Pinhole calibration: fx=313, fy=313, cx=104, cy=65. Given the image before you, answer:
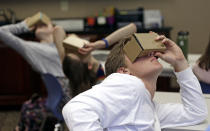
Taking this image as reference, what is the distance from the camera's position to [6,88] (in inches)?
153

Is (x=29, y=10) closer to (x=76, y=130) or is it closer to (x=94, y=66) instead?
(x=94, y=66)

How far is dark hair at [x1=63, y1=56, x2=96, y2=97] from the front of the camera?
6.42ft

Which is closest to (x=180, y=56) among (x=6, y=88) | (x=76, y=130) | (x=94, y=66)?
(x=76, y=130)

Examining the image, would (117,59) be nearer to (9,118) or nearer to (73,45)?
(73,45)

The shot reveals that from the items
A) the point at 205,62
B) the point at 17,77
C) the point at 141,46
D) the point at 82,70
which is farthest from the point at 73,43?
the point at 17,77

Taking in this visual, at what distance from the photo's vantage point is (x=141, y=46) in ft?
3.22

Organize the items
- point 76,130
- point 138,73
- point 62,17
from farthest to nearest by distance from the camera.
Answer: point 62,17 → point 138,73 → point 76,130

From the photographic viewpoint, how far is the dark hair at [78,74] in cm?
196

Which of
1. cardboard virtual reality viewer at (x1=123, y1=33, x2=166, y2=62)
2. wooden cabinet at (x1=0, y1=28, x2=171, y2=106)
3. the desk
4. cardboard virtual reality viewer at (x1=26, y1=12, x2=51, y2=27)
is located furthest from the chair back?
wooden cabinet at (x1=0, y1=28, x2=171, y2=106)

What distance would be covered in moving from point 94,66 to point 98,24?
199 cm

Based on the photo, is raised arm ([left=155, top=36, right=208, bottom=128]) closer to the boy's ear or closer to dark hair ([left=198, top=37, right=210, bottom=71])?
the boy's ear

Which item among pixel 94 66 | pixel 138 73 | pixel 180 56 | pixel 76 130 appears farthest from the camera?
pixel 94 66

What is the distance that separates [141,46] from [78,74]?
1034 mm

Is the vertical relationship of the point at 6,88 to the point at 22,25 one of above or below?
below
